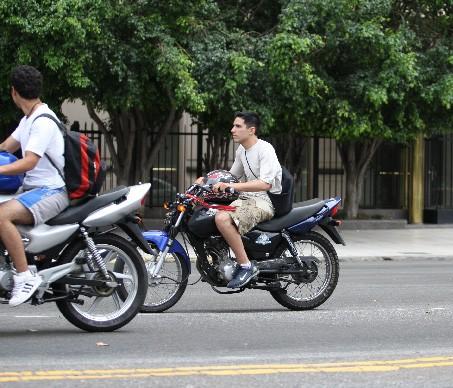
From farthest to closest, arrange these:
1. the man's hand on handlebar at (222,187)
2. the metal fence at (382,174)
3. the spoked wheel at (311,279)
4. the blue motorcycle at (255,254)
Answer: the metal fence at (382,174)
the spoked wheel at (311,279)
the blue motorcycle at (255,254)
the man's hand on handlebar at (222,187)

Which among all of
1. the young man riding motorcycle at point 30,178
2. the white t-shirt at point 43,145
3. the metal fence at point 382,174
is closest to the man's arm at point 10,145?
the young man riding motorcycle at point 30,178

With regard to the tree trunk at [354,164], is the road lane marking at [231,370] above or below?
below

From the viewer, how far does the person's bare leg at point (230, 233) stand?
9234 millimetres

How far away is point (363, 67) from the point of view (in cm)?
2106

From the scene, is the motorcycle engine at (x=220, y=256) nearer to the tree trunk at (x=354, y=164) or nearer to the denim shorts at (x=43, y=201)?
the denim shorts at (x=43, y=201)

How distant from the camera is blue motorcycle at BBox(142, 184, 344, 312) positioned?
30.5ft

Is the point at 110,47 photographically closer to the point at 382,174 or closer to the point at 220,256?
the point at 220,256

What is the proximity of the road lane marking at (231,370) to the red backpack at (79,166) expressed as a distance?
5.60ft

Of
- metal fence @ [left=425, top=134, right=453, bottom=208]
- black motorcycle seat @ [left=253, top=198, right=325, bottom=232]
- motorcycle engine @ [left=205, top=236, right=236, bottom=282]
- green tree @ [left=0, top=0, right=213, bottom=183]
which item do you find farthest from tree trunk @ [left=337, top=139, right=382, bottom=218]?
motorcycle engine @ [left=205, top=236, right=236, bottom=282]

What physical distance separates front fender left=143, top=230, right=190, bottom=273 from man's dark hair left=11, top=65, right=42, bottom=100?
1.97m

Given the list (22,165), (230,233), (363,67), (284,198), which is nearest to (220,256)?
(230,233)

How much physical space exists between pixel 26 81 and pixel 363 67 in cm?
1412

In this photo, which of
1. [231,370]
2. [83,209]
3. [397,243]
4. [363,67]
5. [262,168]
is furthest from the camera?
[363,67]

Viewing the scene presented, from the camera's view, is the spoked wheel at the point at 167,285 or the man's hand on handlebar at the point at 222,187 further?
the spoked wheel at the point at 167,285
